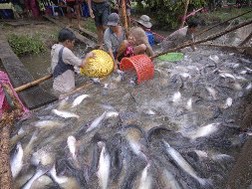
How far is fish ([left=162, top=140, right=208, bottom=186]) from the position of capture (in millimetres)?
3626

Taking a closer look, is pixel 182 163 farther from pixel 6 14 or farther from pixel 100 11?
pixel 6 14

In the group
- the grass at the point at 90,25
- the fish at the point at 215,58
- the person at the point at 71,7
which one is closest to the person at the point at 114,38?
the fish at the point at 215,58

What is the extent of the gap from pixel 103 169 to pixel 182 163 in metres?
1.02

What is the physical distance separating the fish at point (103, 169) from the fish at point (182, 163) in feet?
2.79

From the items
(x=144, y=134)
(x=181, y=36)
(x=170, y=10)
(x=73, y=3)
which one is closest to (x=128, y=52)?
(x=181, y=36)

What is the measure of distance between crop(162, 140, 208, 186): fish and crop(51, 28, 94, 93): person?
7.34 feet

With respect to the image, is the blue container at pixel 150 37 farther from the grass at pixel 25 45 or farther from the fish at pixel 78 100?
the fish at pixel 78 100

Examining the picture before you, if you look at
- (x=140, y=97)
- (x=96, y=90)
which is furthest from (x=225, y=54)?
(x=96, y=90)

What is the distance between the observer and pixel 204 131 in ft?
15.0

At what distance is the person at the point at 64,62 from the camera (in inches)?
203

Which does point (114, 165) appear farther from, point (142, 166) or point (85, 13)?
point (85, 13)

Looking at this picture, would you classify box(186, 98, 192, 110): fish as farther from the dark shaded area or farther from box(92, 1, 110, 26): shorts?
box(92, 1, 110, 26): shorts

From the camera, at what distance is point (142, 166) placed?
3.86 meters

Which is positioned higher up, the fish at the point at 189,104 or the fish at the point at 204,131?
the fish at the point at 204,131
